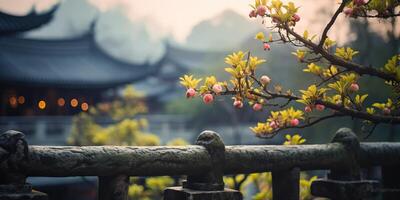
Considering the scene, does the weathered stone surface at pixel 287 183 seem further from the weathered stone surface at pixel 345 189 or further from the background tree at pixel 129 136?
the background tree at pixel 129 136

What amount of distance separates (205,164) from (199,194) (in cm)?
21

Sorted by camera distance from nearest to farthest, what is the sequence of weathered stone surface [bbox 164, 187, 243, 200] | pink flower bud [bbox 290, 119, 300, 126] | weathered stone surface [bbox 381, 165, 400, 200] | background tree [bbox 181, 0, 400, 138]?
weathered stone surface [bbox 164, 187, 243, 200] → background tree [bbox 181, 0, 400, 138] → pink flower bud [bbox 290, 119, 300, 126] → weathered stone surface [bbox 381, 165, 400, 200]

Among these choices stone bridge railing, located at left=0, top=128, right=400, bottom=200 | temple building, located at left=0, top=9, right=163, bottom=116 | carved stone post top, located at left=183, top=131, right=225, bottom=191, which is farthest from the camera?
temple building, located at left=0, top=9, right=163, bottom=116

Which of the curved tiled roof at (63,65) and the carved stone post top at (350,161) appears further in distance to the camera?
the curved tiled roof at (63,65)

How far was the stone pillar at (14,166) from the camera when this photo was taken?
7.42 ft

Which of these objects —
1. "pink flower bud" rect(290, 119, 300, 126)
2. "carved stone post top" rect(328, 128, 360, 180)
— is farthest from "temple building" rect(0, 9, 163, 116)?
"carved stone post top" rect(328, 128, 360, 180)

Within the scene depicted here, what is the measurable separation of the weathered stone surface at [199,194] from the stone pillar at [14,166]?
946 millimetres

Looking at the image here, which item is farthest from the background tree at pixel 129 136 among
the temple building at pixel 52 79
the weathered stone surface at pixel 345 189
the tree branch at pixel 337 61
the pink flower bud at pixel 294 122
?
the tree branch at pixel 337 61

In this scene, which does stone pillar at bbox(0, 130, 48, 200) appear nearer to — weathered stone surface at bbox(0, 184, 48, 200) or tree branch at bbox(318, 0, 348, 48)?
weathered stone surface at bbox(0, 184, 48, 200)

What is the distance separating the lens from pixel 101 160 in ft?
8.21

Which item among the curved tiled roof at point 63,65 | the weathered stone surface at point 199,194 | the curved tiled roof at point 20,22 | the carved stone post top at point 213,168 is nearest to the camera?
the weathered stone surface at point 199,194

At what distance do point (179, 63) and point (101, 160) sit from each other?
3465 centimetres

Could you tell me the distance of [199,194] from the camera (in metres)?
2.78

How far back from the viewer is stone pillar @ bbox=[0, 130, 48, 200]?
7.42 ft
